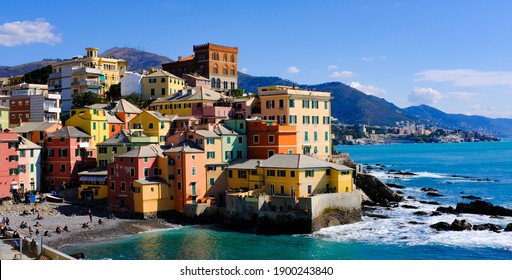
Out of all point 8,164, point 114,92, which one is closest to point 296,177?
point 8,164

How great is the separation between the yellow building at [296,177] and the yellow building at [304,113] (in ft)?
45.4

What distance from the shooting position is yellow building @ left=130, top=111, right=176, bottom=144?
3054 inches

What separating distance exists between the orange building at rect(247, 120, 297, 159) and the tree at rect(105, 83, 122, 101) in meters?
43.5

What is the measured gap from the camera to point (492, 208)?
243 feet

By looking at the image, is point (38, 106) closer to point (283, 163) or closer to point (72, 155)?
point (72, 155)

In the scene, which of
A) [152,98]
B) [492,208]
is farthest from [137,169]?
[492,208]

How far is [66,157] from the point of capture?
7594cm

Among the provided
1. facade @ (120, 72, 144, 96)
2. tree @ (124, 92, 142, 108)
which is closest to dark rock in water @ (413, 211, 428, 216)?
tree @ (124, 92, 142, 108)

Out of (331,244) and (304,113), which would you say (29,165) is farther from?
(331,244)

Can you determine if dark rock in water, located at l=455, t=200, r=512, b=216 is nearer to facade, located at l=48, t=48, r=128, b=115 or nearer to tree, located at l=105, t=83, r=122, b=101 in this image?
tree, located at l=105, t=83, r=122, b=101

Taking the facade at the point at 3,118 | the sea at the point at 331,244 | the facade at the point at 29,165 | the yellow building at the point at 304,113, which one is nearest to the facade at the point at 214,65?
the yellow building at the point at 304,113

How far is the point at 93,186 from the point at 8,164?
11.2 metres

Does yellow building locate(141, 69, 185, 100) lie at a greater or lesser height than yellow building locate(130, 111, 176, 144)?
greater
